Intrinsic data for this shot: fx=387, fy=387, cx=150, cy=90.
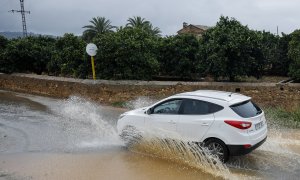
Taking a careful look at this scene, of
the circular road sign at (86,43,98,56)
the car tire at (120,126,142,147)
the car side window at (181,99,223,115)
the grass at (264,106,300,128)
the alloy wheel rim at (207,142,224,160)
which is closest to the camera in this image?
the alloy wheel rim at (207,142,224,160)

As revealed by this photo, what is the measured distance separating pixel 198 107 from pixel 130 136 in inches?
85.9

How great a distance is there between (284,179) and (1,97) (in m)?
16.2

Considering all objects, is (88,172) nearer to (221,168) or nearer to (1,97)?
(221,168)

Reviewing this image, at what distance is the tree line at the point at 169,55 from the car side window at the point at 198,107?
26.6ft

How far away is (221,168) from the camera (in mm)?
8742

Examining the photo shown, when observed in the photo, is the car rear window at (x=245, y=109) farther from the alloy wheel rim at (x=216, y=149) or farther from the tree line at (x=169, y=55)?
the tree line at (x=169, y=55)

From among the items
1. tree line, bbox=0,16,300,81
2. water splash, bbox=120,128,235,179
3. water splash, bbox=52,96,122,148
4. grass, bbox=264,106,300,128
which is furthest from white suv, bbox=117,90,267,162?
tree line, bbox=0,16,300,81

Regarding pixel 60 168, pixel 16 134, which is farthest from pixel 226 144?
pixel 16 134

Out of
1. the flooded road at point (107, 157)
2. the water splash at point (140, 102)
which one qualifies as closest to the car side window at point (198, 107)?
the flooded road at point (107, 157)

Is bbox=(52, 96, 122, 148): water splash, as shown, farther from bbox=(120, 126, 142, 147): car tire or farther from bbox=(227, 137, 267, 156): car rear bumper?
bbox=(227, 137, 267, 156): car rear bumper

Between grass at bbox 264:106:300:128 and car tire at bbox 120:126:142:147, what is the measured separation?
17.7ft

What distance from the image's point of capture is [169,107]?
32.3 ft

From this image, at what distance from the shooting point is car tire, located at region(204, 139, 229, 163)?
29.3ft

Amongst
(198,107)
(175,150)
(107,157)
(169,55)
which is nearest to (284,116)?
(198,107)
